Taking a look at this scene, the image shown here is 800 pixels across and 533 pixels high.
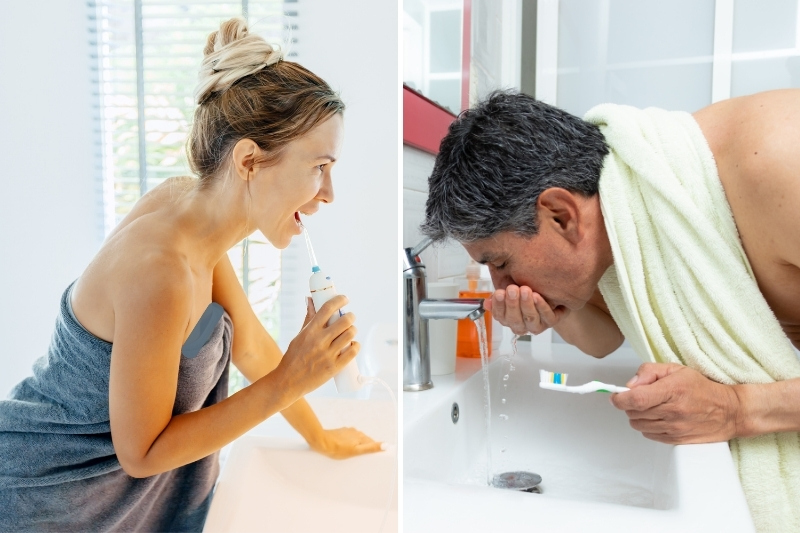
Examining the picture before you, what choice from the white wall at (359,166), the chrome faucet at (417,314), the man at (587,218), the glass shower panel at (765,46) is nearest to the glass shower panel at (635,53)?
the glass shower panel at (765,46)

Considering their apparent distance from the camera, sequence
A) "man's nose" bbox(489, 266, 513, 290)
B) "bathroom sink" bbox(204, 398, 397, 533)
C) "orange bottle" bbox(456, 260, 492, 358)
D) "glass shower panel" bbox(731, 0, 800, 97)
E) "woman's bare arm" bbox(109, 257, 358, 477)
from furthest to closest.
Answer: "glass shower panel" bbox(731, 0, 800, 97) → "orange bottle" bbox(456, 260, 492, 358) → "man's nose" bbox(489, 266, 513, 290) → "bathroom sink" bbox(204, 398, 397, 533) → "woman's bare arm" bbox(109, 257, 358, 477)

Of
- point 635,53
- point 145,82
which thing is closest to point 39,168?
point 145,82

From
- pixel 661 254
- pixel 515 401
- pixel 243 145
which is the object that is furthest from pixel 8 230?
pixel 515 401

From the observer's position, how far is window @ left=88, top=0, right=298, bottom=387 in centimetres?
53

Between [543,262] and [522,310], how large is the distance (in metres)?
0.09

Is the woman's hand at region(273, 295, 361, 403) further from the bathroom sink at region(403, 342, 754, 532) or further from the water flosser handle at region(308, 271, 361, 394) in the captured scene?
the bathroom sink at region(403, 342, 754, 532)

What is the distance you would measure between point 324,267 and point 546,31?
1.03 m

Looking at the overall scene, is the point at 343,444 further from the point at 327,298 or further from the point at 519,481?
the point at 519,481

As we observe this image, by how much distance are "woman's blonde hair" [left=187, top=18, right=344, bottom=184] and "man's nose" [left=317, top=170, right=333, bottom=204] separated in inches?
1.9

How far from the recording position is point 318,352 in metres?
0.54

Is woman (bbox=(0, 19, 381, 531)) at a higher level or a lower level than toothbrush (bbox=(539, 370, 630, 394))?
higher

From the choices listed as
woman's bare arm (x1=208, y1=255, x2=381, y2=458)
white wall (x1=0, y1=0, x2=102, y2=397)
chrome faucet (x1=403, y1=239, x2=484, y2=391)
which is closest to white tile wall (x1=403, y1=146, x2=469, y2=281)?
chrome faucet (x1=403, y1=239, x2=484, y2=391)

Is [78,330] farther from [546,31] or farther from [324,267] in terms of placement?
[546,31]

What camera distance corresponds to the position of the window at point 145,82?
0.53 meters
